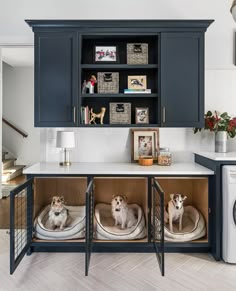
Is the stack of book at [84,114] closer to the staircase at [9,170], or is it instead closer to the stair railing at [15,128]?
the staircase at [9,170]

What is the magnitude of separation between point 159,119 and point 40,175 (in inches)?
52.0

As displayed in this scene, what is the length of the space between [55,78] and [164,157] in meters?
1.43

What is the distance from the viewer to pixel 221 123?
2682 millimetres

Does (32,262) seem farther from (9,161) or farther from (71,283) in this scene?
(9,161)

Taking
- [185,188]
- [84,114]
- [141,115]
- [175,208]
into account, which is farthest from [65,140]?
[185,188]

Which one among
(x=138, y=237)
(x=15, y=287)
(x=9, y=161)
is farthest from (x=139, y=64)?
(x=9, y=161)

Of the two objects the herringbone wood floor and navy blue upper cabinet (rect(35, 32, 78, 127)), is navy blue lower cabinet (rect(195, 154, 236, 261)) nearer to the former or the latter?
the herringbone wood floor

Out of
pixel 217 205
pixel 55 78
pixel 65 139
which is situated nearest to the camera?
pixel 217 205

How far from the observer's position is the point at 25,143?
5930mm

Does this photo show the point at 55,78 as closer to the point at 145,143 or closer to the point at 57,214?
the point at 145,143

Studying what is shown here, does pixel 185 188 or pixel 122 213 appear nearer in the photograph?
pixel 122 213

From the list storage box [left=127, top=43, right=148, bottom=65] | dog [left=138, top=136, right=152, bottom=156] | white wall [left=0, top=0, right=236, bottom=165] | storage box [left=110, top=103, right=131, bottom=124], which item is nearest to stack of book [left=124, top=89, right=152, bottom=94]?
storage box [left=110, top=103, right=131, bottom=124]

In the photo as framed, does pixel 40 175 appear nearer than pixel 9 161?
Yes

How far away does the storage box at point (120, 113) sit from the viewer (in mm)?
2705
